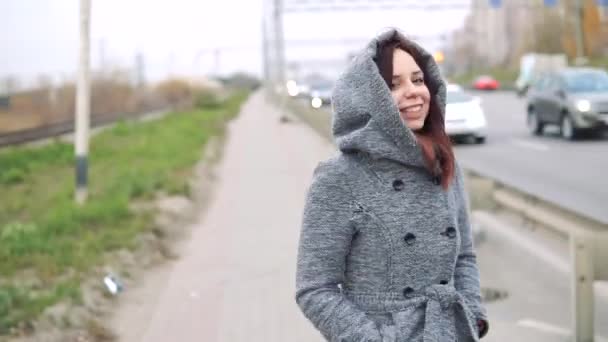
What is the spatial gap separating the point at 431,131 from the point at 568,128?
19.5 metres

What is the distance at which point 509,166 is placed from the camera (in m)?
16.7

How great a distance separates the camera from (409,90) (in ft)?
7.89

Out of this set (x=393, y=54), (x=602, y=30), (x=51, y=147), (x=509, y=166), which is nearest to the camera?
(x=393, y=54)

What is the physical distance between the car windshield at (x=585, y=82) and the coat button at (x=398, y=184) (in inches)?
782

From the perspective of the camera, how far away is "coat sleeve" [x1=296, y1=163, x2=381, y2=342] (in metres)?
2.29

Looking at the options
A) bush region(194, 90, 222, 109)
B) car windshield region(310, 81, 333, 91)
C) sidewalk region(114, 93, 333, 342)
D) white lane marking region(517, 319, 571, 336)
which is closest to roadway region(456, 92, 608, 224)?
white lane marking region(517, 319, 571, 336)

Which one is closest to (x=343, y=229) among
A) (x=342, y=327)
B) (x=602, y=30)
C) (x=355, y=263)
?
(x=355, y=263)

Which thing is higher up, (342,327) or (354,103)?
(354,103)

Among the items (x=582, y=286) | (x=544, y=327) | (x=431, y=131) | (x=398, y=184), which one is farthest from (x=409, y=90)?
(x=544, y=327)

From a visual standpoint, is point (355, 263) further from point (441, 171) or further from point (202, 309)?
point (202, 309)

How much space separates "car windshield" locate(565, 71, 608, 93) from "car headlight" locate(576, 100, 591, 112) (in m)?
0.89

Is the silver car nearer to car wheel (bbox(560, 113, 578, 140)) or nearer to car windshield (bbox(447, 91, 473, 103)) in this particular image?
car wheel (bbox(560, 113, 578, 140))

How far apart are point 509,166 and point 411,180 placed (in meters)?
14.7

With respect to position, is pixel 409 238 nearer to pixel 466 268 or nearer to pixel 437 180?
pixel 437 180
